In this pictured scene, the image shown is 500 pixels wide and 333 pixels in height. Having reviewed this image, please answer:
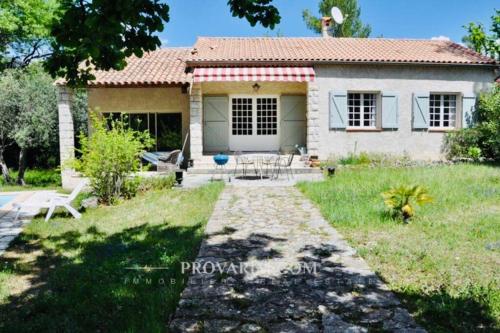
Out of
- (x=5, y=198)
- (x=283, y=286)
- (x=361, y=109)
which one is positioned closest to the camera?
(x=283, y=286)

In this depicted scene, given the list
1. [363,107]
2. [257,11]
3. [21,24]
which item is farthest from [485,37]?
[21,24]

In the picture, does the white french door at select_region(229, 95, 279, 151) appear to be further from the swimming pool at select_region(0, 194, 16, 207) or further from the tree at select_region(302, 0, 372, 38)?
the tree at select_region(302, 0, 372, 38)

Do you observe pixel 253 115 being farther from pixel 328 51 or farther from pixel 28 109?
pixel 28 109

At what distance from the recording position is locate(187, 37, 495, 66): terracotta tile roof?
1972 cm

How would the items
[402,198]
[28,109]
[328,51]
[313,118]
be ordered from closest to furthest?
[402,198]
[313,118]
[328,51]
[28,109]

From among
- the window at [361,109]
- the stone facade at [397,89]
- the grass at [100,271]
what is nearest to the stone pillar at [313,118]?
the stone facade at [397,89]


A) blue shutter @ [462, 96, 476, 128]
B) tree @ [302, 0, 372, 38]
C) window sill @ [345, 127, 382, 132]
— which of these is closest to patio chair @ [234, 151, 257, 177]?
window sill @ [345, 127, 382, 132]

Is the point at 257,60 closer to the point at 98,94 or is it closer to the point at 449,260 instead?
the point at 98,94

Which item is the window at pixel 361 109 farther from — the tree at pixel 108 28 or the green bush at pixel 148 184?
the tree at pixel 108 28

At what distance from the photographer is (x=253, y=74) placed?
1906cm

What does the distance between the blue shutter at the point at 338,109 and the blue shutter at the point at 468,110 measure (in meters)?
5.87

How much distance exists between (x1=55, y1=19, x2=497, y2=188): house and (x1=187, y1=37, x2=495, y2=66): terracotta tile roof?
58mm

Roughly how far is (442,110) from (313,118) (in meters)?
6.85

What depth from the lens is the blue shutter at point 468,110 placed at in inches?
819
